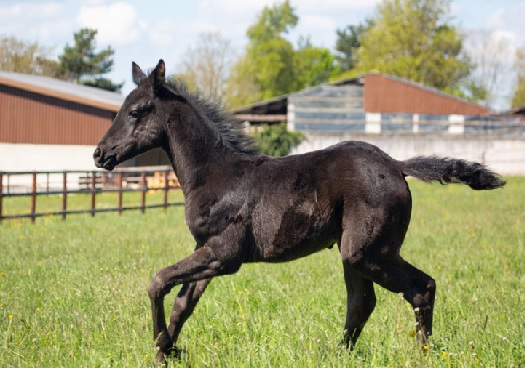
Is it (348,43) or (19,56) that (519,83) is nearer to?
(348,43)

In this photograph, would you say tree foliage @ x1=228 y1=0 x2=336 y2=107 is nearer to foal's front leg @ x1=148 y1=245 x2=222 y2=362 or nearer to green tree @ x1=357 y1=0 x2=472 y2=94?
green tree @ x1=357 y1=0 x2=472 y2=94

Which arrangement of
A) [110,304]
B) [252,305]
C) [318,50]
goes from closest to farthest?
[110,304], [252,305], [318,50]

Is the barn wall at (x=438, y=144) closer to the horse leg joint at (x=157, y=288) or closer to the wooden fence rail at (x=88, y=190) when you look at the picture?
the wooden fence rail at (x=88, y=190)

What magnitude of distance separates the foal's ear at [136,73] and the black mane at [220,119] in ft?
1.04

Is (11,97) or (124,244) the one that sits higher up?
(11,97)

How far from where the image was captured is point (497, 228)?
14.2 meters

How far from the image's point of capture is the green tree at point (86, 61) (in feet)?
205

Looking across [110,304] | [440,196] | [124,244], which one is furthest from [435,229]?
[440,196]

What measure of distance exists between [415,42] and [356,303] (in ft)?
185

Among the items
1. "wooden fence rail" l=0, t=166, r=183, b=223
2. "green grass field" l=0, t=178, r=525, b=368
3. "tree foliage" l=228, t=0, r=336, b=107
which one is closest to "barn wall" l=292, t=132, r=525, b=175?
"wooden fence rail" l=0, t=166, r=183, b=223

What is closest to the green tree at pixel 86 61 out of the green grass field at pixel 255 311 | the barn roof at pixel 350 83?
the barn roof at pixel 350 83

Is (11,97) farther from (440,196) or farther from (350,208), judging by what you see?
(350,208)

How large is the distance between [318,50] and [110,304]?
7742 centimetres

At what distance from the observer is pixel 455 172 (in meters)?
5.57
